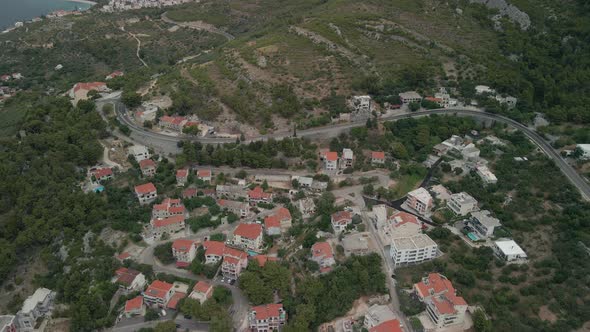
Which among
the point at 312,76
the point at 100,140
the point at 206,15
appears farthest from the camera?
the point at 206,15

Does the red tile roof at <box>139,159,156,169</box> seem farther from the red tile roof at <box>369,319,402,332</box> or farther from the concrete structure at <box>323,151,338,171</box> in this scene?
the red tile roof at <box>369,319,402,332</box>

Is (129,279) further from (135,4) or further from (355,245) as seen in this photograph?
(135,4)

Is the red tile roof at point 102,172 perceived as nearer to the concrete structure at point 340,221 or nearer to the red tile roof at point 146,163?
the red tile roof at point 146,163

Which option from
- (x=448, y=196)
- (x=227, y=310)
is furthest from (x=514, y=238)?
(x=227, y=310)

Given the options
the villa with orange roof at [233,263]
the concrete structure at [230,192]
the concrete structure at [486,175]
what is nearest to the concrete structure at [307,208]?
the concrete structure at [230,192]

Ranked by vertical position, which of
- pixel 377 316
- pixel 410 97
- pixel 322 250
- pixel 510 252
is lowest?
pixel 322 250

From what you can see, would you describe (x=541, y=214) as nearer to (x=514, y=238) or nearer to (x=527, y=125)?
(x=514, y=238)

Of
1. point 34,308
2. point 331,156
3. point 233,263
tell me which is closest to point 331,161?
point 331,156
